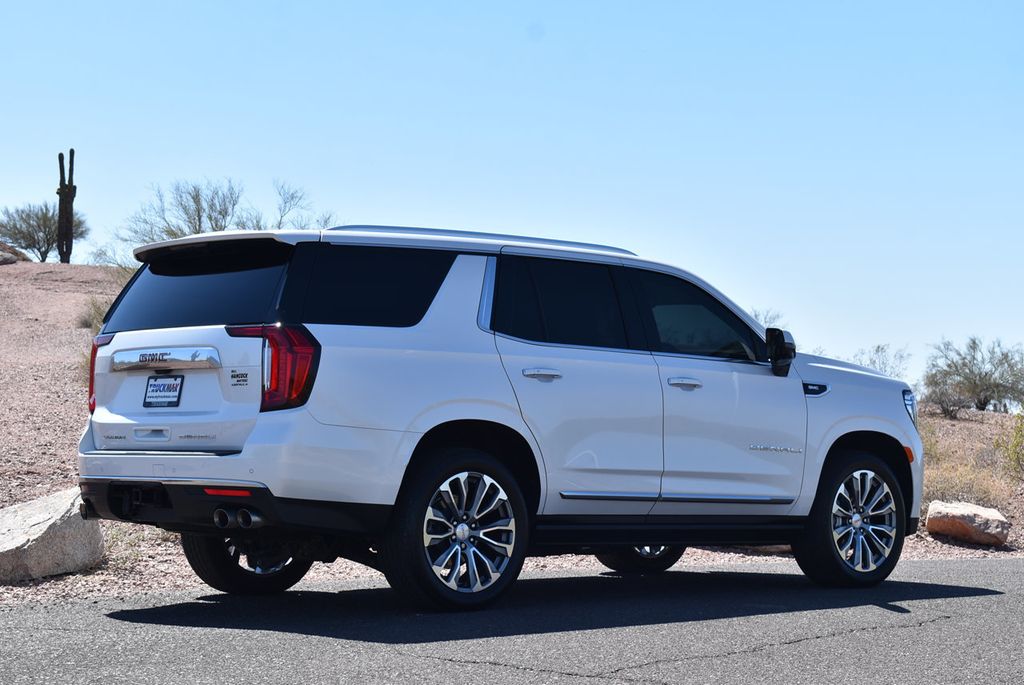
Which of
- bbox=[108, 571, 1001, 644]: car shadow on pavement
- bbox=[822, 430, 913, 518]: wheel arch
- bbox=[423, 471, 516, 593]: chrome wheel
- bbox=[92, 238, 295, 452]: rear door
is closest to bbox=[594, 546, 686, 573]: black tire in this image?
bbox=[108, 571, 1001, 644]: car shadow on pavement

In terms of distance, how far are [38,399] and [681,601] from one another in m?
14.7

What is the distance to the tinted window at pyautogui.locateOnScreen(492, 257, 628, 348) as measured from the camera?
8.03 m

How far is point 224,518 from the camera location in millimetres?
7062

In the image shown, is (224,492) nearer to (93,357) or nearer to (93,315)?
(93,357)

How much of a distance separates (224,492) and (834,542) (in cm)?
429

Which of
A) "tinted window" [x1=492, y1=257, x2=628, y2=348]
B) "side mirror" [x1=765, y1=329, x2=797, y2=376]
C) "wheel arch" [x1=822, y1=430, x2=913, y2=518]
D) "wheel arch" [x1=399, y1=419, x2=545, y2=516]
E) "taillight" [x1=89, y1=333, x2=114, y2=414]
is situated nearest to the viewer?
"wheel arch" [x1=399, y1=419, x2=545, y2=516]

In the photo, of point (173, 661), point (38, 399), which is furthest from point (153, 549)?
point (38, 399)

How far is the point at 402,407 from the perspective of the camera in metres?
7.27

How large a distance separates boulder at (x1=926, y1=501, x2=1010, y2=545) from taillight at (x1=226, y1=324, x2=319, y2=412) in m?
9.45

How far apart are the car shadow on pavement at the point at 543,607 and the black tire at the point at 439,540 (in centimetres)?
12

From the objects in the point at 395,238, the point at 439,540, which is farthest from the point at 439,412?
the point at 395,238

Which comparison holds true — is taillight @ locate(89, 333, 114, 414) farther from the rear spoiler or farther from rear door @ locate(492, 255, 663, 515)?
rear door @ locate(492, 255, 663, 515)

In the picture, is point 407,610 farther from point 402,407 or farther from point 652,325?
point 652,325

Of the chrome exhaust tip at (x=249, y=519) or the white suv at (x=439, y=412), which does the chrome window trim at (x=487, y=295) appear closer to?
the white suv at (x=439, y=412)
